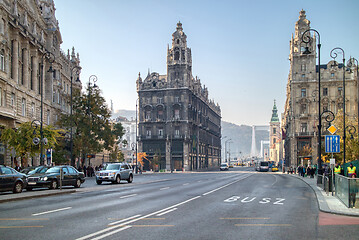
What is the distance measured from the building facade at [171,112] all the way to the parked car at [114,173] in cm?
6372

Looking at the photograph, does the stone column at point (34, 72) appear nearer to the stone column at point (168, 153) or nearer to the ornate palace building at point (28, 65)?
the ornate palace building at point (28, 65)

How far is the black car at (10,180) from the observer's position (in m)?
23.4

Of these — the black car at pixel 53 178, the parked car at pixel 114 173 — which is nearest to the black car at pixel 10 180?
the black car at pixel 53 178

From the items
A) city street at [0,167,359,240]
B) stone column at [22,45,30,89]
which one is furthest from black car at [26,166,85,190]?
stone column at [22,45,30,89]

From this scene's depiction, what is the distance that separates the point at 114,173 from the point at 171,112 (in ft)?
233

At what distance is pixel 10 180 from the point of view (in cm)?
2388

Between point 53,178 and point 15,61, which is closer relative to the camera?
point 53,178

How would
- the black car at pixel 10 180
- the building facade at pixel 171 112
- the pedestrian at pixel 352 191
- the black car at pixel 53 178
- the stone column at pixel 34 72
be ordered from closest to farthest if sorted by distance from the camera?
the pedestrian at pixel 352 191 → the black car at pixel 10 180 → the black car at pixel 53 178 → the stone column at pixel 34 72 → the building facade at pixel 171 112

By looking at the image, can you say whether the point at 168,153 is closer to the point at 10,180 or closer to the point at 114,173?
the point at 114,173

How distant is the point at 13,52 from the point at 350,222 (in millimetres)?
38671

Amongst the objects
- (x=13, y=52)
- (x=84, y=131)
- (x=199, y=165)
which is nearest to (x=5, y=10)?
(x=13, y=52)

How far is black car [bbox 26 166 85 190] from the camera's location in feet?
90.4

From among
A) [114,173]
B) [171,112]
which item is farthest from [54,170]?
[171,112]

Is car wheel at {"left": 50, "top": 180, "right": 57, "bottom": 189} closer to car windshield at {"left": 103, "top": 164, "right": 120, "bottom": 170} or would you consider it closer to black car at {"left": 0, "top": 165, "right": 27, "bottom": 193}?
black car at {"left": 0, "top": 165, "right": 27, "bottom": 193}
